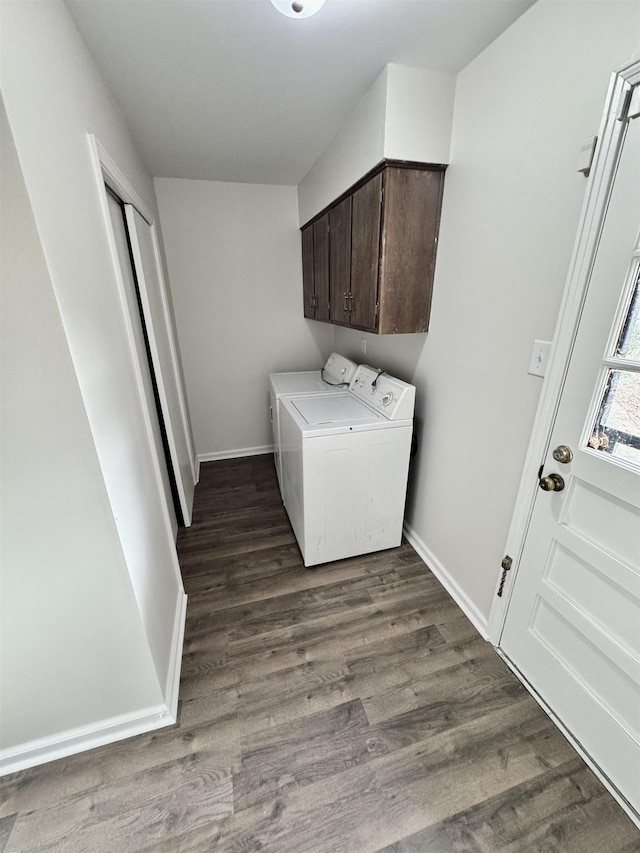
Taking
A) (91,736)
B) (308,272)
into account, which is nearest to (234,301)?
(308,272)

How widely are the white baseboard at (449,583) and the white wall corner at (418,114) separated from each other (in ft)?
6.50

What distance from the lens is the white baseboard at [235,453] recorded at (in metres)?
3.26

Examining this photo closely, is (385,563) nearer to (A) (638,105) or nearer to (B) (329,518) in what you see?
(B) (329,518)

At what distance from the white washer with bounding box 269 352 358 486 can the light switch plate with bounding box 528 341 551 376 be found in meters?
1.30

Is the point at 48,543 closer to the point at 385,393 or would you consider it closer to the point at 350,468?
the point at 350,468

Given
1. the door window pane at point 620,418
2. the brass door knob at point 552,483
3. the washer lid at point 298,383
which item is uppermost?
the door window pane at point 620,418

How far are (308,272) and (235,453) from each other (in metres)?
1.79

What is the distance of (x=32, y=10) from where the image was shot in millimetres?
835

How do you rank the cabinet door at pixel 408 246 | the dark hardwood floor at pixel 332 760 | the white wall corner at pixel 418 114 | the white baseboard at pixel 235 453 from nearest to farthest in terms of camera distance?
the dark hardwood floor at pixel 332 760 → the white wall corner at pixel 418 114 → the cabinet door at pixel 408 246 → the white baseboard at pixel 235 453

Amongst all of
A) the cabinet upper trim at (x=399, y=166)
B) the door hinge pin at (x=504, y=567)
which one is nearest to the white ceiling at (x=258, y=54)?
the cabinet upper trim at (x=399, y=166)

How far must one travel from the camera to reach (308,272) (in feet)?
8.98

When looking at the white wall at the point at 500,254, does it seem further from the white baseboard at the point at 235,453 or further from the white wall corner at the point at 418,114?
the white baseboard at the point at 235,453

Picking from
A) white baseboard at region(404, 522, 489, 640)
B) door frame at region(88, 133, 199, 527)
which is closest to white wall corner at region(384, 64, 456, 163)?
door frame at region(88, 133, 199, 527)

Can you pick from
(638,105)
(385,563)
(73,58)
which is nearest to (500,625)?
(385,563)
